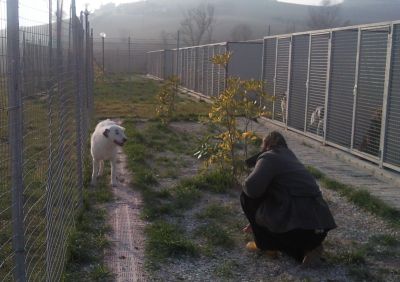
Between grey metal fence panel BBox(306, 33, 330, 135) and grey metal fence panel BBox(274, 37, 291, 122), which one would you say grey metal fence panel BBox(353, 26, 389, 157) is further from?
grey metal fence panel BBox(274, 37, 291, 122)

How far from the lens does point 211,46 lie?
19.2 m

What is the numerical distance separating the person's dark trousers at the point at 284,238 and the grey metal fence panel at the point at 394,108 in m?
3.64

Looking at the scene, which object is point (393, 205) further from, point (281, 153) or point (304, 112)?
point (304, 112)

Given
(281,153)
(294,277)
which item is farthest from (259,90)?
(294,277)

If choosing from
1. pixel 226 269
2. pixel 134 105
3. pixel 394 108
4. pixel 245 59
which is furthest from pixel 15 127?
pixel 134 105

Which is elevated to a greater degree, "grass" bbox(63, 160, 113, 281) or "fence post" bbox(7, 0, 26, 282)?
"fence post" bbox(7, 0, 26, 282)

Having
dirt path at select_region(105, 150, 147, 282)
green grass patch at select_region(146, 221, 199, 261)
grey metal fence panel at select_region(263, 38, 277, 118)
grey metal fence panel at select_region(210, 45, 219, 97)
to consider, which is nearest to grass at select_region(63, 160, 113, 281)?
dirt path at select_region(105, 150, 147, 282)

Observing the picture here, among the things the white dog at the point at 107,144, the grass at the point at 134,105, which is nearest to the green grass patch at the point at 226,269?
the white dog at the point at 107,144

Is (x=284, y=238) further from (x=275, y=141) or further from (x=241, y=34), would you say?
(x=241, y=34)

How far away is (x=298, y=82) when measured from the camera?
11961mm

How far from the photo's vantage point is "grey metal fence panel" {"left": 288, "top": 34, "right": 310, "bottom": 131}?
11.7 metres

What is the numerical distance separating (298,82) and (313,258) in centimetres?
764

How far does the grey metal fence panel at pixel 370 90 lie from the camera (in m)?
8.59

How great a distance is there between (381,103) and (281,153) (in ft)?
13.9
